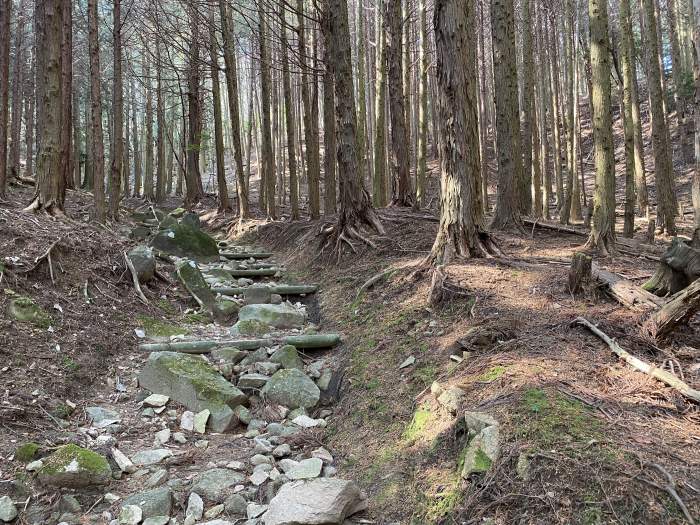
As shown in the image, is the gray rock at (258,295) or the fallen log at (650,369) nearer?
the fallen log at (650,369)

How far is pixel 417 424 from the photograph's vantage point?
144 inches

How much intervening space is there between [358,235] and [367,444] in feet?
17.3

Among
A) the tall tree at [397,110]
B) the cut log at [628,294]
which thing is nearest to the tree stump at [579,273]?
the cut log at [628,294]

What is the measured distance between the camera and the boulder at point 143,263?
7.70 metres

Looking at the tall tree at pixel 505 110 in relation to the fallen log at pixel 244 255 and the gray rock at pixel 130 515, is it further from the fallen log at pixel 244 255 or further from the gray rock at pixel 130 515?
the gray rock at pixel 130 515

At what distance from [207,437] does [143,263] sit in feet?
13.3

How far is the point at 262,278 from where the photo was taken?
9875mm

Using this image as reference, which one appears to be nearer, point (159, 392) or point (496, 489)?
point (496, 489)

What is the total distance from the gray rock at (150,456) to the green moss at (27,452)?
0.66 meters

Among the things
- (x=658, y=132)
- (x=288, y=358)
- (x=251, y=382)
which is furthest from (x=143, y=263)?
(x=658, y=132)

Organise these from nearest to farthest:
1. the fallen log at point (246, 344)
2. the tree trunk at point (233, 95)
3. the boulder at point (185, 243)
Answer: the fallen log at point (246, 344), the boulder at point (185, 243), the tree trunk at point (233, 95)

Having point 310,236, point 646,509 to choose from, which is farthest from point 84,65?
point 646,509

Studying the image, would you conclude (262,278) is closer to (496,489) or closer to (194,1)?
(194,1)

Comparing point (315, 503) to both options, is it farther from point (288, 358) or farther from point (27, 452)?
point (288, 358)
